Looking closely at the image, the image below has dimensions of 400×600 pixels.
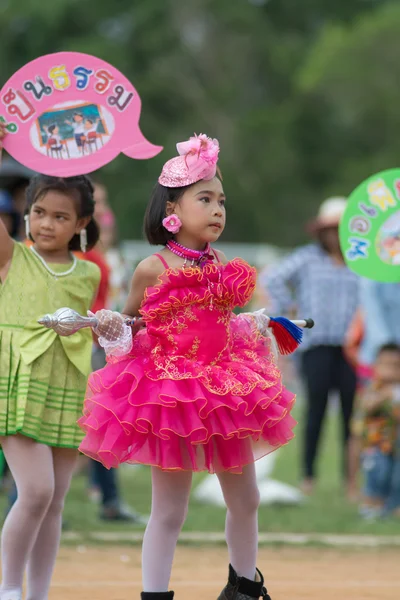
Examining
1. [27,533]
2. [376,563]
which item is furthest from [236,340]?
[376,563]

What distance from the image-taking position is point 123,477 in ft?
35.3

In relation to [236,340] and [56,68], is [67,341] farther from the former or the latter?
[56,68]

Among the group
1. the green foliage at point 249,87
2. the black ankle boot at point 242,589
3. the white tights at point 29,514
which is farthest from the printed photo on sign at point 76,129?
the green foliage at point 249,87

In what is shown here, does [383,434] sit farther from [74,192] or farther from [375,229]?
[74,192]

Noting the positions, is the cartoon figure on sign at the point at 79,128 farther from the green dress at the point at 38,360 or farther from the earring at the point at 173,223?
the earring at the point at 173,223

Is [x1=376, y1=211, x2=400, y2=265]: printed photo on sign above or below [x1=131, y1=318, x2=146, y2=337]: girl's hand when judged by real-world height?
above

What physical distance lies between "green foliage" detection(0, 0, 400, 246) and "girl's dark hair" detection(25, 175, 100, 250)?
2666 cm

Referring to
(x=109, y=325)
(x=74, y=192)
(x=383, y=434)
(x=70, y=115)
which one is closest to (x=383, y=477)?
(x=383, y=434)

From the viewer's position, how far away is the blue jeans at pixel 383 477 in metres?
8.61

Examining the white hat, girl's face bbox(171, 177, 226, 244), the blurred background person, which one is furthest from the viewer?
the white hat

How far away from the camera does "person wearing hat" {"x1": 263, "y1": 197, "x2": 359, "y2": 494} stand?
9.28 meters

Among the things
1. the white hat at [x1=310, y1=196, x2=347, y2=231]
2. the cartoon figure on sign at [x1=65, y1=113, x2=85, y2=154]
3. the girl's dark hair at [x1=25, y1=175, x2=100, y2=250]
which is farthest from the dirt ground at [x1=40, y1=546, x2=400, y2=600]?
the white hat at [x1=310, y1=196, x2=347, y2=231]

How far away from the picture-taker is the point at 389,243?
579cm

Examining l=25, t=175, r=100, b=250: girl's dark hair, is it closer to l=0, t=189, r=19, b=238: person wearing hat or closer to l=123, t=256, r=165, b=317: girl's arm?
l=123, t=256, r=165, b=317: girl's arm
